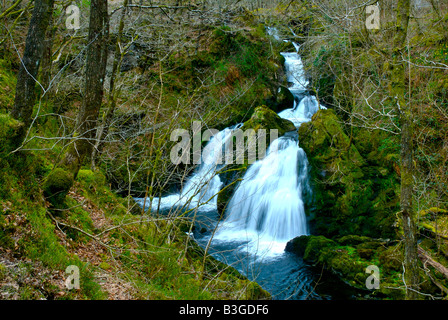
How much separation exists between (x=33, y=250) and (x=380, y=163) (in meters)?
9.98

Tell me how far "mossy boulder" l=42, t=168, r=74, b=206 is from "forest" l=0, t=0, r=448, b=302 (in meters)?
0.03

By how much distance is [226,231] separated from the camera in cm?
991

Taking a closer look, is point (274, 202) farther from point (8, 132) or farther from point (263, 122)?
point (8, 132)

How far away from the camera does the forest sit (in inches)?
147

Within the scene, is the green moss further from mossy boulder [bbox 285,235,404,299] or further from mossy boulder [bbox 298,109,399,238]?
mossy boulder [bbox 298,109,399,238]

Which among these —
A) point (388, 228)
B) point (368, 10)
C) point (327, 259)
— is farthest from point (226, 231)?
point (368, 10)

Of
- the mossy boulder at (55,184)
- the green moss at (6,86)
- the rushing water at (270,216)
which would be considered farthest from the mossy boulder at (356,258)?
the green moss at (6,86)

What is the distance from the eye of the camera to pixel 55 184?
389cm

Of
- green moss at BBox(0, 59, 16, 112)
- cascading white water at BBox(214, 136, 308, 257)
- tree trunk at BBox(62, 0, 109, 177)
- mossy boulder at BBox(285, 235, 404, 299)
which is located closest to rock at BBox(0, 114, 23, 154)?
tree trunk at BBox(62, 0, 109, 177)

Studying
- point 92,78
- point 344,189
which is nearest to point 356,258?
point 344,189

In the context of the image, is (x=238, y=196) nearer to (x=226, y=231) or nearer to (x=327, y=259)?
(x=226, y=231)

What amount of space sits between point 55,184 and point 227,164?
271cm

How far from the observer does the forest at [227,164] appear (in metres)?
3.73

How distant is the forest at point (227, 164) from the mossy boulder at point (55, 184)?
0.09ft
